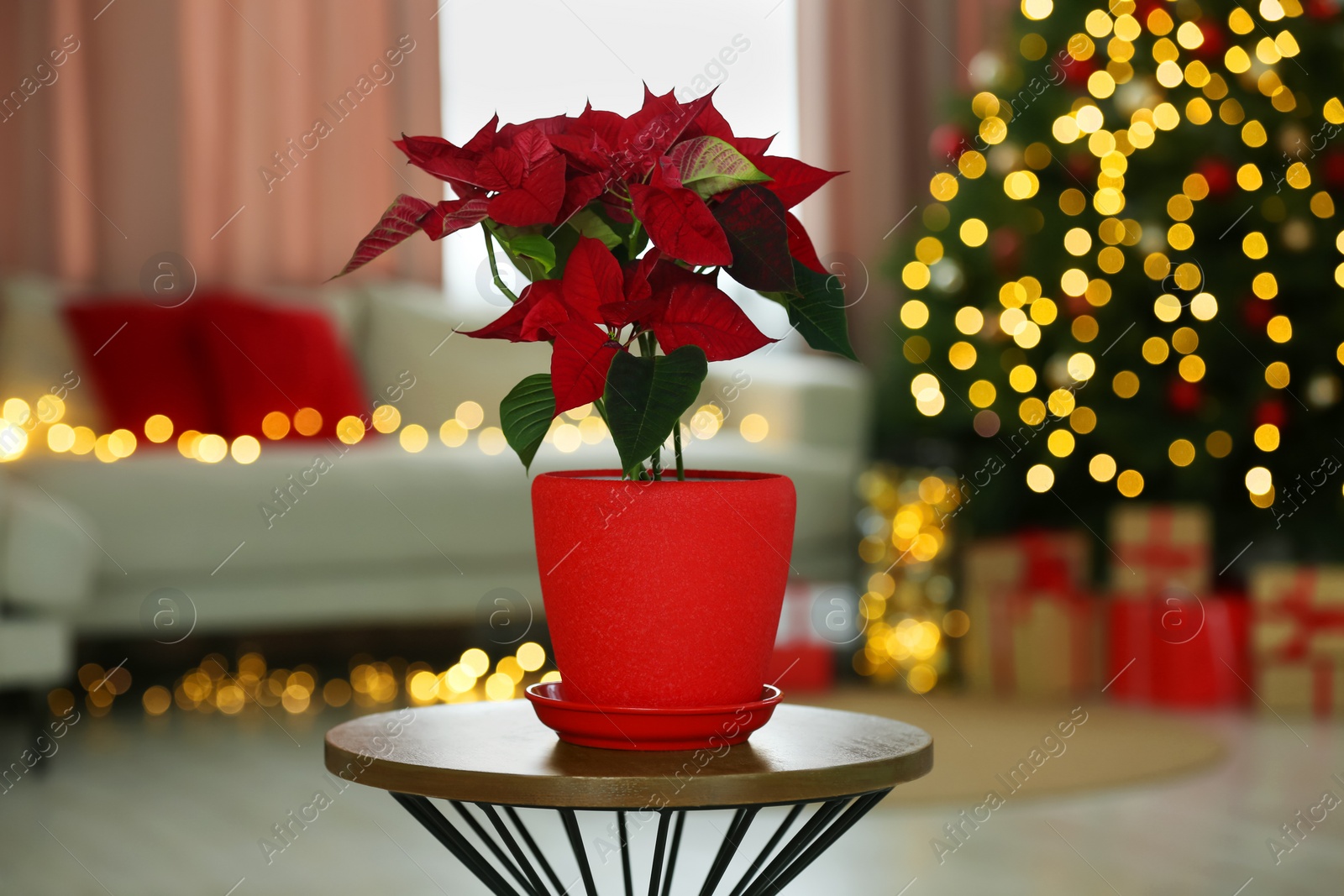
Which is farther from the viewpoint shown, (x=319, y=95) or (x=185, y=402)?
(x=319, y=95)

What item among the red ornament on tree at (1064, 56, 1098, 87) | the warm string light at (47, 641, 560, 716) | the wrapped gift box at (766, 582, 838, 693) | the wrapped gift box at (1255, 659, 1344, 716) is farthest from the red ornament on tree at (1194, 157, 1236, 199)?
the warm string light at (47, 641, 560, 716)

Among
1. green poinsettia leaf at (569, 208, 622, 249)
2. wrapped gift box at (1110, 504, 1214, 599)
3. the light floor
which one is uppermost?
green poinsettia leaf at (569, 208, 622, 249)

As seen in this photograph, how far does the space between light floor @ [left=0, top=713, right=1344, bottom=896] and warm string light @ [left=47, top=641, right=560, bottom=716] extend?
43 cm

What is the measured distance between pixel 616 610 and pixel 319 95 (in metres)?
3.09

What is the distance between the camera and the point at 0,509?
238cm

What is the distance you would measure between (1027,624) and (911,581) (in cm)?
28

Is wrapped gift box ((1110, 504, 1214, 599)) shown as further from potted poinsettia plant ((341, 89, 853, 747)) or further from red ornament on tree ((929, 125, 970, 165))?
potted poinsettia plant ((341, 89, 853, 747))

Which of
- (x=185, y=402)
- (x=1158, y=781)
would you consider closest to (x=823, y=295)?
(x=1158, y=781)

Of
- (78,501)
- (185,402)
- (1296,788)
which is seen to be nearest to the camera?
(1296,788)

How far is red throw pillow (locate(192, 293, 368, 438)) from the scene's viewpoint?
330cm

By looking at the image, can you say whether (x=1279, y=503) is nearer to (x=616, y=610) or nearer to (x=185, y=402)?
(x=185, y=402)

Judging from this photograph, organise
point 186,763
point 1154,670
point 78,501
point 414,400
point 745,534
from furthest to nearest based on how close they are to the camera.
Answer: point 414,400
point 1154,670
point 78,501
point 186,763
point 745,534

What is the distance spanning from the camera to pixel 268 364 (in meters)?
3.36

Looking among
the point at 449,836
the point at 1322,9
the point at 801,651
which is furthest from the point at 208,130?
the point at 449,836
